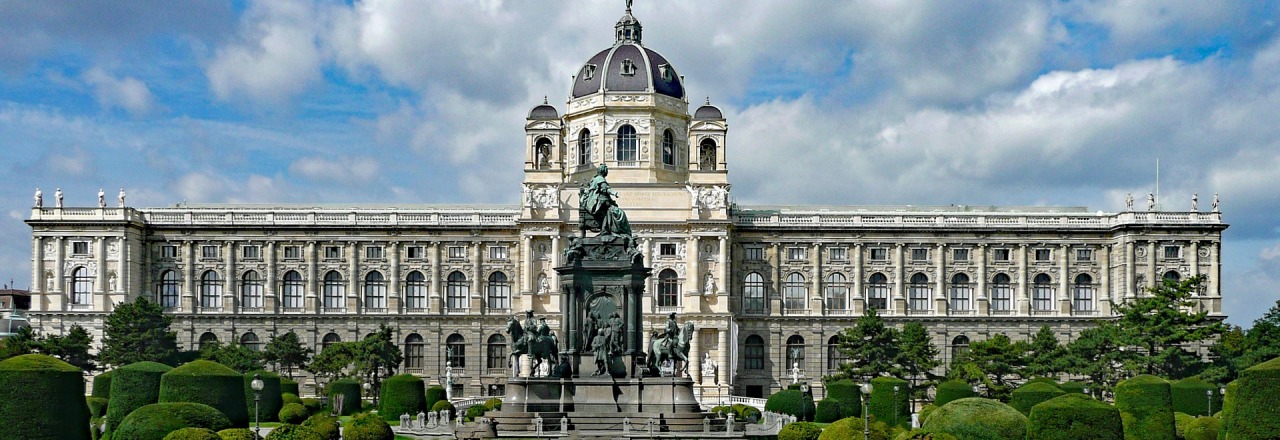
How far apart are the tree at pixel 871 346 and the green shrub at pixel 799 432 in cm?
4452

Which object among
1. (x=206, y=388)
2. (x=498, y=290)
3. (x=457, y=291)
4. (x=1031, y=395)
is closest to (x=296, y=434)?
(x=206, y=388)

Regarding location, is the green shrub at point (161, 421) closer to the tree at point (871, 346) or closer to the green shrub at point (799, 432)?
the green shrub at point (799, 432)

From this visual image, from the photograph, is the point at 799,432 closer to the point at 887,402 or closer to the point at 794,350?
the point at 887,402

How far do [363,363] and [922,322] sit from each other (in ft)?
126

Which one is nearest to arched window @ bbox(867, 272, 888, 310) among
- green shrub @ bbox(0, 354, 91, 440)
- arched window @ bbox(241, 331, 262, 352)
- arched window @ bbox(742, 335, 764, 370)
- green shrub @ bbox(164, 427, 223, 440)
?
arched window @ bbox(742, 335, 764, 370)

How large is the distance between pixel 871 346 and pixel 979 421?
52.2 meters

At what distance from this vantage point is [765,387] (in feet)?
349

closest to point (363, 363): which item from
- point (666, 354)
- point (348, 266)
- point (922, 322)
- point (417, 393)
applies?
point (348, 266)

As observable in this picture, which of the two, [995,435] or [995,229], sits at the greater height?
[995,229]

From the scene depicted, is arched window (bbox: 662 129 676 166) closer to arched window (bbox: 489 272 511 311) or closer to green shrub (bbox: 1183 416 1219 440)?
arched window (bbox: 489 272 511 311)

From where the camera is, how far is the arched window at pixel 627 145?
109438 millimetres

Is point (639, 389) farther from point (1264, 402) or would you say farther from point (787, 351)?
point (787, 351)

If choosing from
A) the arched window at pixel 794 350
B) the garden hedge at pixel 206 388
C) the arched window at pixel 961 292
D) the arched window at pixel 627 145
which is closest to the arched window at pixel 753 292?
the arched window at pixel 794 350

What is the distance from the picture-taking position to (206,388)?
54.1 m
